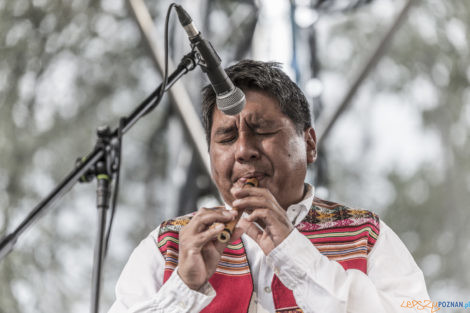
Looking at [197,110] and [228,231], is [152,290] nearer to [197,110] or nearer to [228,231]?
[228,231]

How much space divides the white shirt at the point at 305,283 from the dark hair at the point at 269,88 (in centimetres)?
54

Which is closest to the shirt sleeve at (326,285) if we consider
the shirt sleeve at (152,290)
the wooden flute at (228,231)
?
the wooden flute at (228,231)

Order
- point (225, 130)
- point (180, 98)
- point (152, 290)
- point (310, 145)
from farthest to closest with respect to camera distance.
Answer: point (180, 98) < point (310, 145) < point (225, 130) < point (152, 290)

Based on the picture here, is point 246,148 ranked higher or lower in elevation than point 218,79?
lower

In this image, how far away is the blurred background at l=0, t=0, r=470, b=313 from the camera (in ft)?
13.3

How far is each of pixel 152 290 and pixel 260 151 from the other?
61 cm

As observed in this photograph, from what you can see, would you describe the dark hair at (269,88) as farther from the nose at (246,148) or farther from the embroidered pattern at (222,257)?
the embroidered pattern at (222,257)

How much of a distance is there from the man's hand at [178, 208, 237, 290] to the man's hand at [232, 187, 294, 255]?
0.17 ft

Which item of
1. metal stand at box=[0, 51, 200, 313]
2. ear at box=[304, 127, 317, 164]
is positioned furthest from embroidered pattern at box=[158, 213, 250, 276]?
metal stand at box=[0, 51, 200, 313]

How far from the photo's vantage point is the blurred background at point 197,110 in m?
4.05

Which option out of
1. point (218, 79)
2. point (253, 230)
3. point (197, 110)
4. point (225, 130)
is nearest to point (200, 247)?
point (253, 230)

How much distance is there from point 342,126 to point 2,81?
8.19 ft

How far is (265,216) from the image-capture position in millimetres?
1675

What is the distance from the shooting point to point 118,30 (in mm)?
4332
